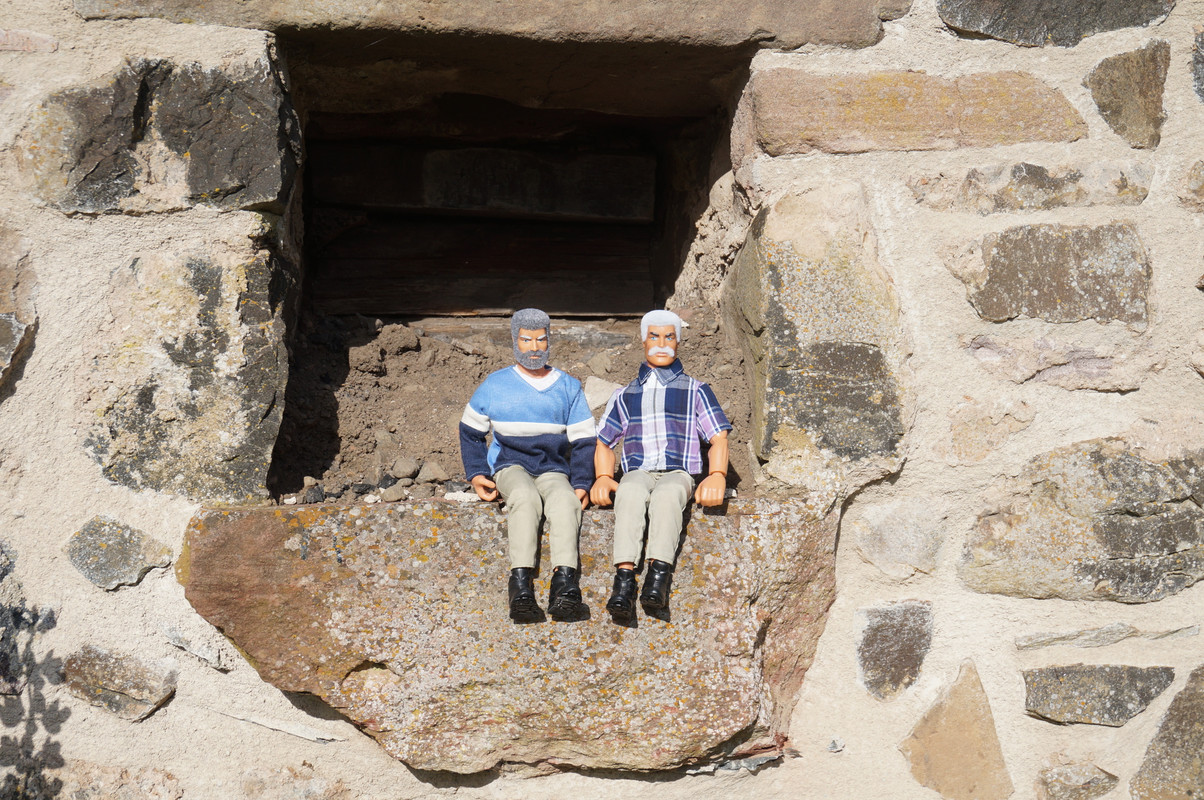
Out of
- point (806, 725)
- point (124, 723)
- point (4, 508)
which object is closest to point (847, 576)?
point (806, 725)

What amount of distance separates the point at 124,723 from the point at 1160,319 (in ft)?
6.79

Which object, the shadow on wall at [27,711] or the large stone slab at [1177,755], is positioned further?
the large stone slab at [1177,755]

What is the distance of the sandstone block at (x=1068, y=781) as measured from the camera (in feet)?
5.88

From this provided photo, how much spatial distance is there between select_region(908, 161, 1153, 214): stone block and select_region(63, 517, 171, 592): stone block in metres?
1.56

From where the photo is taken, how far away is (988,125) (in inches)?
70.7

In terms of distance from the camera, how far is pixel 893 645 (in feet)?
5.81

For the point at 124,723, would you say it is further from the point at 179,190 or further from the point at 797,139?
the point at 797,139

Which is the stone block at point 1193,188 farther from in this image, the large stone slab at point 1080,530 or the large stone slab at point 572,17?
the large stone slab at point 572,17

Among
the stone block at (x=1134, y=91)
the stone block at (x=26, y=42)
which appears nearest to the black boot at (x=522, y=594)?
the stone block at (x=26, y=42)

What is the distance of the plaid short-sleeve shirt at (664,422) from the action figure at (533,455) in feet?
0.22

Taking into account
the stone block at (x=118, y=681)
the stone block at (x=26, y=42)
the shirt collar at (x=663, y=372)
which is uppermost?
the stone block at (x=26, y=42)

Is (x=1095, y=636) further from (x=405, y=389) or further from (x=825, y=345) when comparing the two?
(x=405, y=389)

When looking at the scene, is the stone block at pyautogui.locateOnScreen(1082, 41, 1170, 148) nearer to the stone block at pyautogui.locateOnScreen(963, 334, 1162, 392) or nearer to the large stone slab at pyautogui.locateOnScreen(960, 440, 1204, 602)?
the stone block at pyautogui.locateOnScreen(963, 334, 1162, 392)

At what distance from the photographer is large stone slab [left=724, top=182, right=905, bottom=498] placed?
1.73 metres
